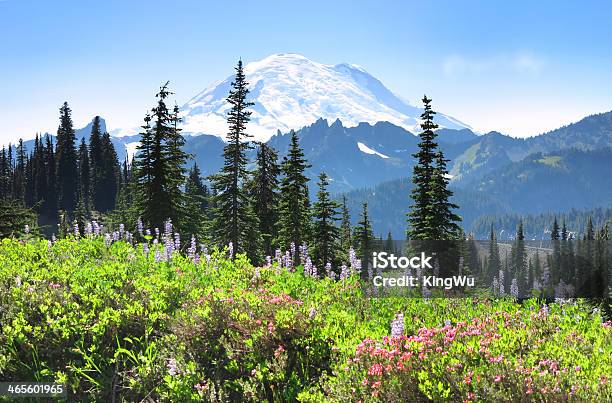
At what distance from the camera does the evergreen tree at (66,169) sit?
106375mm

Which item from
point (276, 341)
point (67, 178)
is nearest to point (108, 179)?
point (67, 178)

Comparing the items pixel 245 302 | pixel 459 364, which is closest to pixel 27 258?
pixel 245 302

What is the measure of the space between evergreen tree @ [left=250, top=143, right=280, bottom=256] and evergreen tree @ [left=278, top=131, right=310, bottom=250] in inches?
118

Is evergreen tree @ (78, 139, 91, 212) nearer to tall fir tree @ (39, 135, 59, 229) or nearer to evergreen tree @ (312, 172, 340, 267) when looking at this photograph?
tall fir tree @ (39, 135, 59, 229)

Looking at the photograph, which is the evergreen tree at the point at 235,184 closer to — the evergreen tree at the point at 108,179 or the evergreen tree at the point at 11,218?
the evergreen tree at the point at 11,218

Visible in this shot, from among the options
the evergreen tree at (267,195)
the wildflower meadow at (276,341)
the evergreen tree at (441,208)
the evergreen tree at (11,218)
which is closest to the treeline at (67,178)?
the evergreen tree at (267,195)

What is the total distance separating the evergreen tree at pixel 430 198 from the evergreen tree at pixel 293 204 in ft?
23.8

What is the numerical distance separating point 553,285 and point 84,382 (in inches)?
222

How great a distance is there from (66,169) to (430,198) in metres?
90.5

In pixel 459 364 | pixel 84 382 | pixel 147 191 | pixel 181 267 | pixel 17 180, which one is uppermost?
pixel 17 180

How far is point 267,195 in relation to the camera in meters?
42.8

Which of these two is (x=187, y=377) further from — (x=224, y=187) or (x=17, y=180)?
(x=17, y=180)

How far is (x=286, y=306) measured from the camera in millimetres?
5473

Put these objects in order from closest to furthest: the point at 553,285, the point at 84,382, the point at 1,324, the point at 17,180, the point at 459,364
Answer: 1. the point at 459,364
2. the point at 84,382
3. the point at 1,324
4. the point at 553,285
5. the point at 17,180
